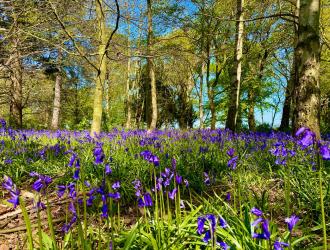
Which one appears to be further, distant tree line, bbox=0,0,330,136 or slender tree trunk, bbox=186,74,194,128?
slender tree trunk, bbox=186,74,194,128

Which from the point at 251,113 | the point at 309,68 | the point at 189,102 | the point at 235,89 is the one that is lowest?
the point at 251,113

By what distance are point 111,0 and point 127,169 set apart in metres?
9.45

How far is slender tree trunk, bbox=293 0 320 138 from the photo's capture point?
6180mm

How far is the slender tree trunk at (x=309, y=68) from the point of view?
6.18 m

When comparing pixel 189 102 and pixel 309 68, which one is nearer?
pixel 309 68

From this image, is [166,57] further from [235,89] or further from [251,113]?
[251,113]

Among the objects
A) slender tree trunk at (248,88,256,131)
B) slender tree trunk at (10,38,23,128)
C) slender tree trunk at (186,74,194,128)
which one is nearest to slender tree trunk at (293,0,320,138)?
slender tree trunk at (10,38,23,128)

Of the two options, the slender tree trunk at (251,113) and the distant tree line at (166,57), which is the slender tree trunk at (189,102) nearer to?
the distant tree line at (166,57)

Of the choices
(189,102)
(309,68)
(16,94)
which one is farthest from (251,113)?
(309,68)

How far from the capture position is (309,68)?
6305 mm

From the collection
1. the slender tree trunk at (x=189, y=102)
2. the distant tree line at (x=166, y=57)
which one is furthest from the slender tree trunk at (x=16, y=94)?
the slender tree trunk at (x=189, y=102)

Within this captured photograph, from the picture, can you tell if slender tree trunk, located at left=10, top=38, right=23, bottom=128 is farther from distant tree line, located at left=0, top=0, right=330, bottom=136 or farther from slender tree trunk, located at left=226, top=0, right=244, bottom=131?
slender tree trunk, located at left=226, top=0, right=244, bottom=131

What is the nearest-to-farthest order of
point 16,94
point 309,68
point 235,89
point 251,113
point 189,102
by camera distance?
point 309,68
point 235,89
point 16,94
point 251,113
point 189,102

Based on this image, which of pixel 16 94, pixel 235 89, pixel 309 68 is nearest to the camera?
pixel 309 68
